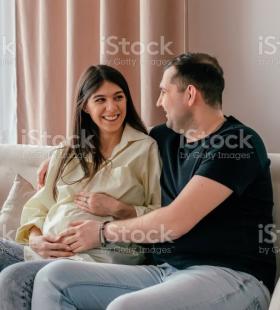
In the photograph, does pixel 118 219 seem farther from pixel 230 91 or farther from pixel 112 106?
pixel 230 91

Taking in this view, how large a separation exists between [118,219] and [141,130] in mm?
339

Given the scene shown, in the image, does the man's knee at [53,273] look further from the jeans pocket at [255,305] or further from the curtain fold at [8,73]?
the curtain fold at [8,73]

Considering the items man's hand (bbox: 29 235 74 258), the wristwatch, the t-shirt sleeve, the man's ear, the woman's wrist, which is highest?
the man's ear

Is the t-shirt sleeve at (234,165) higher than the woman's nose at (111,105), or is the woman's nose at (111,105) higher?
the woman's nose at (111,105)

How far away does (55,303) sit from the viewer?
60.4 inches

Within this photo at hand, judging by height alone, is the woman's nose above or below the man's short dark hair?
below

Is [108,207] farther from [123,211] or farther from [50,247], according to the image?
[50,247]

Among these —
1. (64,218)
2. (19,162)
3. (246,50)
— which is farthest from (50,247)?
(246,50)

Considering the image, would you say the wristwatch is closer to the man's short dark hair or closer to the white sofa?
the man's short dark hair

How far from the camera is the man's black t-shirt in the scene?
1.59 metres

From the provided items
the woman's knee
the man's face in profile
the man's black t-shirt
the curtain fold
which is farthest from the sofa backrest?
the woman's knee

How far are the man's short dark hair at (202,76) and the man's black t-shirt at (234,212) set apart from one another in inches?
4.0

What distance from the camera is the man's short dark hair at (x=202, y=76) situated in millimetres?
1731

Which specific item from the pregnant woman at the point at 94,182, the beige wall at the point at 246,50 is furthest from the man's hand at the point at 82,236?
the beige wall at the point at 246,50
